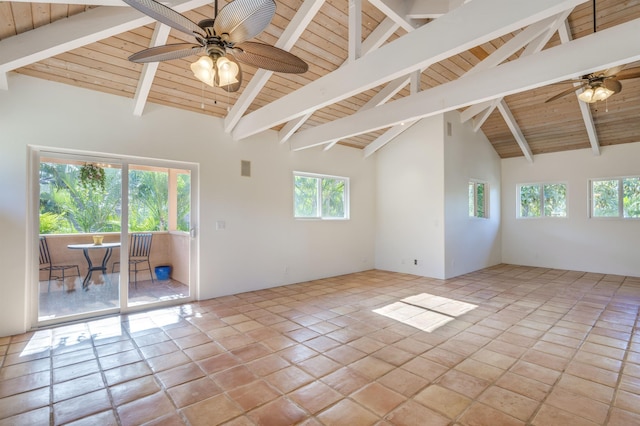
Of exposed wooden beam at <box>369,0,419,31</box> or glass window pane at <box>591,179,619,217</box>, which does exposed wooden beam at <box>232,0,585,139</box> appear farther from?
glass window pane at <box>591,179,619,217</box>

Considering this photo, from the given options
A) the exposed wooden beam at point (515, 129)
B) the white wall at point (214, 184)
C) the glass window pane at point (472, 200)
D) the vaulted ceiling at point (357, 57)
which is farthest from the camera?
the glass window pane at point (472, 200)

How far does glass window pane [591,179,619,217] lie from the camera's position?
693cm

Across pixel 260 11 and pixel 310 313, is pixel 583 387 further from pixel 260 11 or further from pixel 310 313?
pixel 260 11

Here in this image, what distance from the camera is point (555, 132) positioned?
691cm

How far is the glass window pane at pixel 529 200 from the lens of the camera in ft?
26.2

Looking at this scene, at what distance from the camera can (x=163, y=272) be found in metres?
5.00

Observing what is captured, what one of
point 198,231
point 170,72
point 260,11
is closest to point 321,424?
point 260,11

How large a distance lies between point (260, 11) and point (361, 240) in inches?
229

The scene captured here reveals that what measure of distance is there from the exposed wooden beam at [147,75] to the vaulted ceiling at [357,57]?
0.01 m

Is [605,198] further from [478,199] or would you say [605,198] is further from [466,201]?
[466,201]

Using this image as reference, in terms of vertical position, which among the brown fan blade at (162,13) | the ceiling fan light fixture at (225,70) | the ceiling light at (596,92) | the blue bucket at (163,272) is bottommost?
the blue bucket at (163,272)

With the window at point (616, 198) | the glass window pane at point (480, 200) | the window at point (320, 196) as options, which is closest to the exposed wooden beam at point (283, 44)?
the window at point (320, 196)

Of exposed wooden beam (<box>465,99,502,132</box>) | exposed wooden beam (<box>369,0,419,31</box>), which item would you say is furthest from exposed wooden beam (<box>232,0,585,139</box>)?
exposed wooden beam (<box>465,99,502,132</box>)

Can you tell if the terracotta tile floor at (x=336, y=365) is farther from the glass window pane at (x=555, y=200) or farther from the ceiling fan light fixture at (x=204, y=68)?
the glass window pane at (x=555, y=200)
